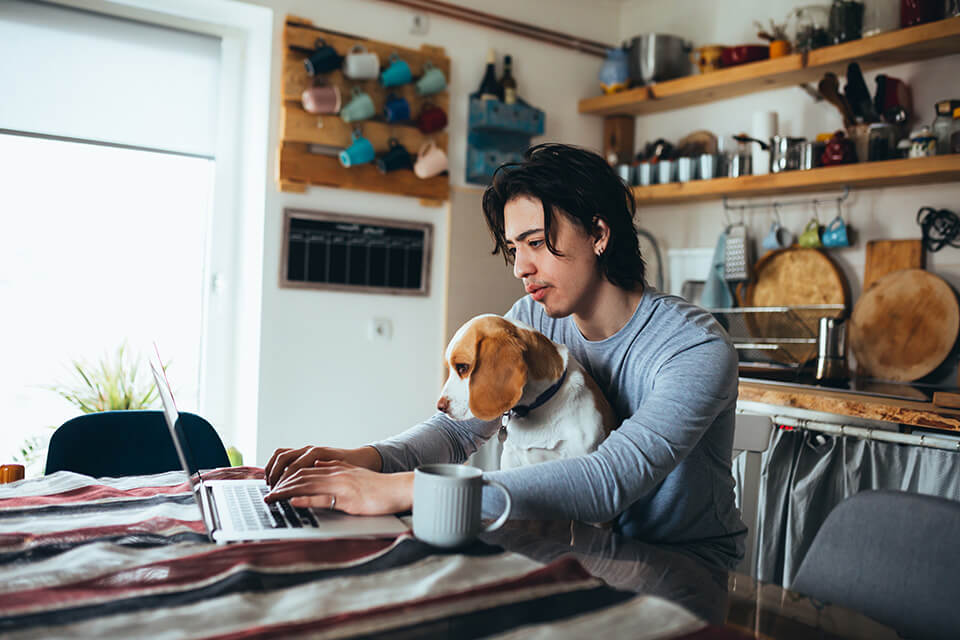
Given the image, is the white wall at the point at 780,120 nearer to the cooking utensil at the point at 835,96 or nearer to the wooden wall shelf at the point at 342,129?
the cooking utensil at the point at 835,96

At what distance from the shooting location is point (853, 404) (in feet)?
7.13

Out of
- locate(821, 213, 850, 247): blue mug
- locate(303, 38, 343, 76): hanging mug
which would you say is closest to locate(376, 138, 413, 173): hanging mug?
locate(303, 38, 343, 76): hanging mug

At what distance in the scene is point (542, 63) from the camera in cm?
353

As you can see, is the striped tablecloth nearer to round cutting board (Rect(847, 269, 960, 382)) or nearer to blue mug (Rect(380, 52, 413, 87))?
round cutting board (Rect(847, 269, 960, 382))

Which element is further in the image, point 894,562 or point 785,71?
point 785,71

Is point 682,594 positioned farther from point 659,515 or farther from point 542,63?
point 542,63

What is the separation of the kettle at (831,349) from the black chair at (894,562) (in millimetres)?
1791

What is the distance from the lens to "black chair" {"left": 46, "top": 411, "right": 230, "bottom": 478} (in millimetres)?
1398

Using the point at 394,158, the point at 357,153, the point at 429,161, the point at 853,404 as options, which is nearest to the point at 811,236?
the point at 853,404

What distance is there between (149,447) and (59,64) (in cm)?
186

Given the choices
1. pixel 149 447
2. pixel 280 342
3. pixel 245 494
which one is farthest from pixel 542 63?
pixel 245 494

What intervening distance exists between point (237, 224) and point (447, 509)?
247 cm

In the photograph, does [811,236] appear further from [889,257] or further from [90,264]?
[90,264]

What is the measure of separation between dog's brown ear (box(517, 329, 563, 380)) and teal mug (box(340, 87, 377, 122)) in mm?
1918
